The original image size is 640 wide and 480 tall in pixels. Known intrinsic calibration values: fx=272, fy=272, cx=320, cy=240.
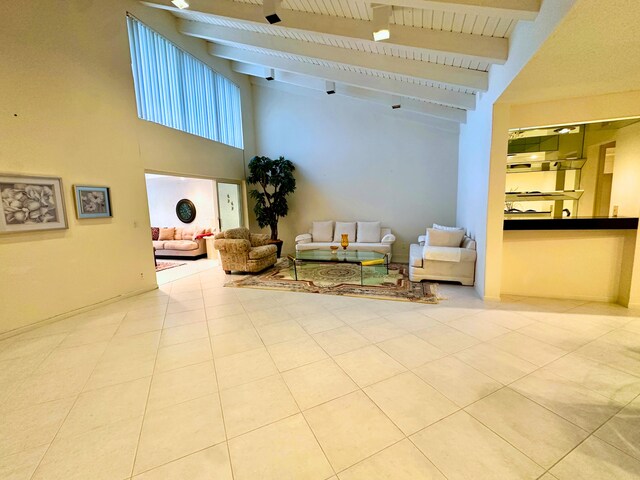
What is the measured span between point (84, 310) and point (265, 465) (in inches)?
143

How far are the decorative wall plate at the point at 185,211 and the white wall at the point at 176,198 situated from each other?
0.09 m

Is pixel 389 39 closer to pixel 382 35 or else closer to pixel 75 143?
pixel 382 35

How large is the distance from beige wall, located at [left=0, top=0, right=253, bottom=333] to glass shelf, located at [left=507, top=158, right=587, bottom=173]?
19.0 feet

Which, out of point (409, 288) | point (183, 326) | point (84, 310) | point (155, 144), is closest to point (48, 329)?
point (84, 310)

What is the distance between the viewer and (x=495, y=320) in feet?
10.1

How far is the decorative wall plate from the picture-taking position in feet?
26.1

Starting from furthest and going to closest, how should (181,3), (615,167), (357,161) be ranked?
(357,161) < (615,167) < (181,3)

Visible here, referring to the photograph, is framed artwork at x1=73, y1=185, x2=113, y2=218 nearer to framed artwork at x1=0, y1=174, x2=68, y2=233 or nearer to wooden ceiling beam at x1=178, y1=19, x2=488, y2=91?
framed artwork at x1=0, y1=174, x2=68, y2=233

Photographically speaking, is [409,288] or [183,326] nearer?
[183,326]

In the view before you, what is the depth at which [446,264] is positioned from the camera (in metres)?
4.38

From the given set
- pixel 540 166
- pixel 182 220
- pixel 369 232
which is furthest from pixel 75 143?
pixel 540 166

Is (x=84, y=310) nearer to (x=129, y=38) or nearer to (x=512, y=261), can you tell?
(x=129, y=38)

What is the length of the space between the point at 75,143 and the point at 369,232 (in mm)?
5332

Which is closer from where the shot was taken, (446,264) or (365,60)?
(365,60)
